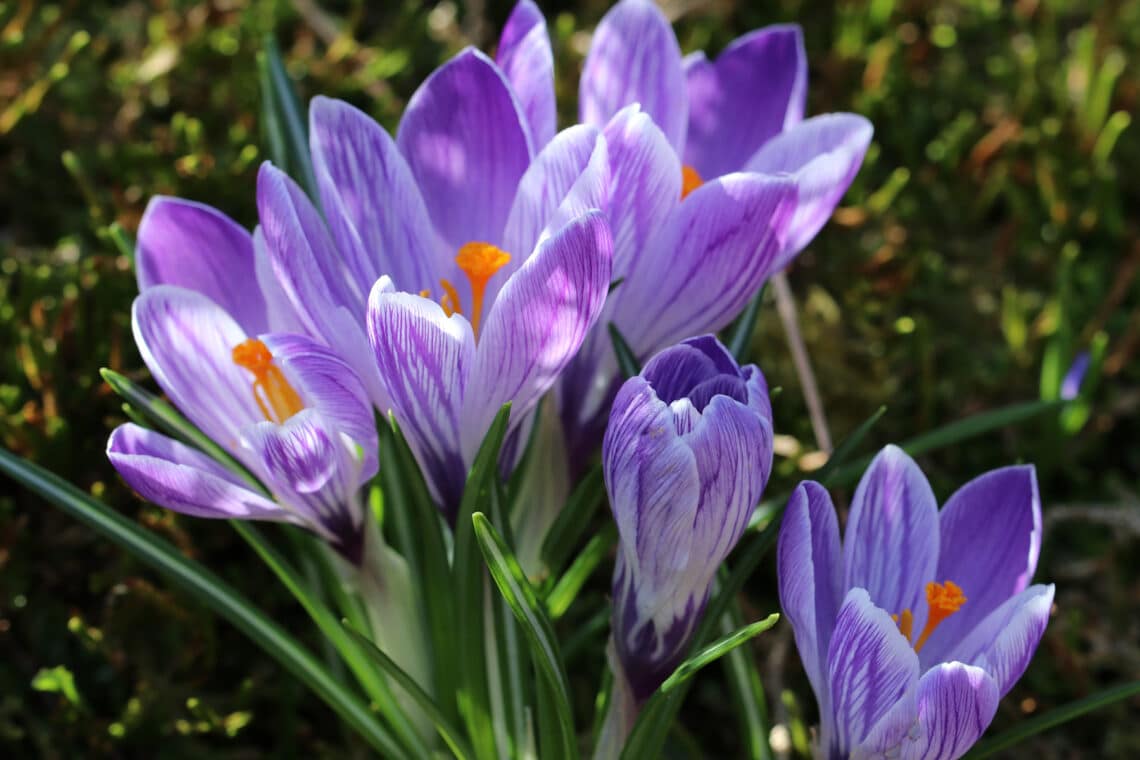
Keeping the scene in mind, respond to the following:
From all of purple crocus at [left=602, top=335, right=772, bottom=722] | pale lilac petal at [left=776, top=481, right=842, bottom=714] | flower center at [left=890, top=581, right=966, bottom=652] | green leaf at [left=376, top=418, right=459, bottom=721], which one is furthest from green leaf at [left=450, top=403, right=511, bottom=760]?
flower center at [left=890, top=581, right=966, bottom=652]

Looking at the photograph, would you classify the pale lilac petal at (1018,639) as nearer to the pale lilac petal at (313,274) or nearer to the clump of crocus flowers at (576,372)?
the clump of crocus flowers at (576,372)

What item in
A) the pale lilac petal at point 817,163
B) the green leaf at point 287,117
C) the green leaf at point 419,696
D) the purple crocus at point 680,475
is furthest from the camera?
the green leaf at point 287,117

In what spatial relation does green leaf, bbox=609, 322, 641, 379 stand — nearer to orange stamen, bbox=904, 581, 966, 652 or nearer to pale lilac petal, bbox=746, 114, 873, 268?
pale lilac petal, bbox=746, 114, 873, 268

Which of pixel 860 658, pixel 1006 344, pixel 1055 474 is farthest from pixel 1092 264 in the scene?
pixel 860 658

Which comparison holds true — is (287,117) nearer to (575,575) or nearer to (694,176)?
(694,176)

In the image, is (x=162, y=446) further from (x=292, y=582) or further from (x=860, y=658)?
(x=860, y=658)

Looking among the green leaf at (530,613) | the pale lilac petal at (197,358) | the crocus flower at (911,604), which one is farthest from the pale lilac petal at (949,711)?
the pale lilac petal at (197,358)
